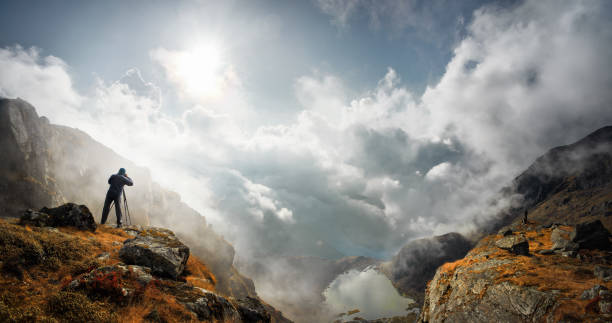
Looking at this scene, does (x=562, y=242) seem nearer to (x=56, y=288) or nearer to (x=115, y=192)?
(x=56, y=288)

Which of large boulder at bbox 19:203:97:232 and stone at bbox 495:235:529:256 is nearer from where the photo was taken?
large boulder at bbox 19:203:97:232

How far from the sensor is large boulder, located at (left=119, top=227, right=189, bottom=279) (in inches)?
459

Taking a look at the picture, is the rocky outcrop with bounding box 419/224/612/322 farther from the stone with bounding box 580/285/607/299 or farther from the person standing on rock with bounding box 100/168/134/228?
the person standing on rock with bounding box 100/168/134/228

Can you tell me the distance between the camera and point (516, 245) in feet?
75.4

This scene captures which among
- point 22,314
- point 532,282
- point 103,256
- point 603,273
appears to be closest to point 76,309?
point 22,314

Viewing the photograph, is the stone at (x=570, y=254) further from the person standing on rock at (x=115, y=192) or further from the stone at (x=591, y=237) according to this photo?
the person standing on rock at (x=115, y=192)

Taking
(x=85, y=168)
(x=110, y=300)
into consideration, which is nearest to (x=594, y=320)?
(x=110, y=300)

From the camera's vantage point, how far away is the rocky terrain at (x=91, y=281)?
21.1 feet

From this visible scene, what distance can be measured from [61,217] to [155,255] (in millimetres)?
7286

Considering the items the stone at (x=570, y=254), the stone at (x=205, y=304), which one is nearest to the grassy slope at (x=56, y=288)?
the stone at (x=205, y=304)

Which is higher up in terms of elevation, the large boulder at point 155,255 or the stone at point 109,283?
the large boulder at point 155,255

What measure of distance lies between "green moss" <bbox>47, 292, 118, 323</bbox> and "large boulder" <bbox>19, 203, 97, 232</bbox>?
8.87 metres

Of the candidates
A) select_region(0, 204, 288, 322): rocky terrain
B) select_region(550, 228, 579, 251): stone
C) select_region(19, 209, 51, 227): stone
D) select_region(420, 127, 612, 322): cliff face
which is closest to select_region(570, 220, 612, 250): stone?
select_region(420, 127, 612, 322): cliff face

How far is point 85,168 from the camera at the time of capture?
535ft
